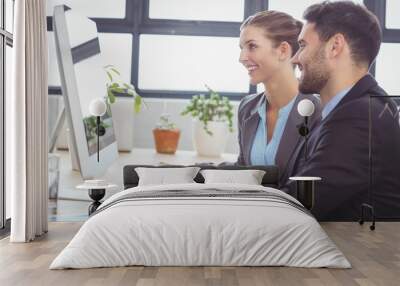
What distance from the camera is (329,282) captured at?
3.85 m

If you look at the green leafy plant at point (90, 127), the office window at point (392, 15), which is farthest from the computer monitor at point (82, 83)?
the office window at point (392, 15)

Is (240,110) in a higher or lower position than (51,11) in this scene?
lower

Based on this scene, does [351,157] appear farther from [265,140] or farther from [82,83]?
[82,83]

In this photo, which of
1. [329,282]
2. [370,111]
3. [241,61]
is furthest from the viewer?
[241,61]

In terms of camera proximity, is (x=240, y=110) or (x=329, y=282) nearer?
(x=329, y=282)

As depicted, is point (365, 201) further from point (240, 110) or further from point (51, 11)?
point (51, 11)

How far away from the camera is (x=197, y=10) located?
23.3ft

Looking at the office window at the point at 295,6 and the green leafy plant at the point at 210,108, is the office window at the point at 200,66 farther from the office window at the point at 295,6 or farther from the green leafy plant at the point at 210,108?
the office window at the point at 295,6

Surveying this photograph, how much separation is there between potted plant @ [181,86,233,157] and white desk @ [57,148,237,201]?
0.12 meters

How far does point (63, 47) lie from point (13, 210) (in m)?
2.20

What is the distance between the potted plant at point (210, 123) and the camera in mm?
7023

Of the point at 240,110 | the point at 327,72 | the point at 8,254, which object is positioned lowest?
the point at 8,254

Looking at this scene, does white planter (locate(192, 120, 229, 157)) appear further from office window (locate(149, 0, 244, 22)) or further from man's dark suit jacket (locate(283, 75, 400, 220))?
office window (locate(149, 0, 244, 22))

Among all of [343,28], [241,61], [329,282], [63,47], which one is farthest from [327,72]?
[329,282]
